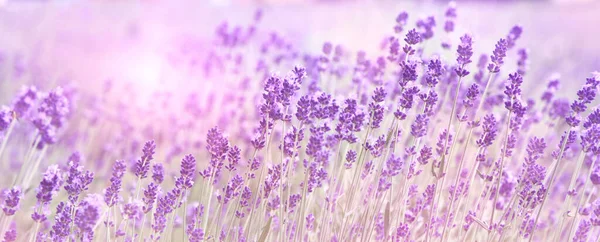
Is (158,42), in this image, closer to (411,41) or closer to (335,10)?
(335,10)

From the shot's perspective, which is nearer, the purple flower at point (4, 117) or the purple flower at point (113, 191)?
the purple flower at point (113, 191)

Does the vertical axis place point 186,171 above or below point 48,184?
above

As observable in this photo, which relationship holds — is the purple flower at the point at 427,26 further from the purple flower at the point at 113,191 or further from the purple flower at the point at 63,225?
the purple flower at the point at 63,225

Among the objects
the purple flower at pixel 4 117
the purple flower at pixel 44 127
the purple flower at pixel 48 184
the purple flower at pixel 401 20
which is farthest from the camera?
the purple flower at pixel 401 20

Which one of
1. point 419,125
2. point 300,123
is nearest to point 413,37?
point 419,125

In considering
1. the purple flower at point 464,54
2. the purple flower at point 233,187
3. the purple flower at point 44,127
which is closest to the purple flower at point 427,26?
the purple flower at point 464,54

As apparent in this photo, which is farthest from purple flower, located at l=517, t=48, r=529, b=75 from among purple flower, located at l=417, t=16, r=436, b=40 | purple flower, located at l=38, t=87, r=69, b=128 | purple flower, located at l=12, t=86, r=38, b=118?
purple flower, located at l=12, t=86, r=38, b=118

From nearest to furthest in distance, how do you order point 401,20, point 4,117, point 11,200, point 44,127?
point 11,200 < point 4,117 < point 44,127 < point 401,20

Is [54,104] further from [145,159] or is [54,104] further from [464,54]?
[464,54]
